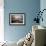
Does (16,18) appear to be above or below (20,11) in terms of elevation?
below

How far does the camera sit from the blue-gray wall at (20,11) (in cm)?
586

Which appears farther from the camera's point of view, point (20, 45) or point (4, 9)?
point (4, 9)

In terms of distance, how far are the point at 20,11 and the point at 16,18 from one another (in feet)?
1.13

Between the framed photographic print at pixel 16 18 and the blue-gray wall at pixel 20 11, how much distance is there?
13 cm

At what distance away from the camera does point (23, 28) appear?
5.92 m

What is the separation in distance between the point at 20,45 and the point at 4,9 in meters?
2.33

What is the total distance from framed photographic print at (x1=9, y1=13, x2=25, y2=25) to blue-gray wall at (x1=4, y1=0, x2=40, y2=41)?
0.42 feet

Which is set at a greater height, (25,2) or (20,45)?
(25,2)

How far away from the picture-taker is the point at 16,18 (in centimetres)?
589

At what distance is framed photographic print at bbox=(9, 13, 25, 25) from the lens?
588 centimetres

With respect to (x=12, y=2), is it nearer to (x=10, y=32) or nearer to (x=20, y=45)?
(x=10, y=32)

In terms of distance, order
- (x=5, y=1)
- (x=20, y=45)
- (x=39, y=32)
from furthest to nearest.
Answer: (x=5, y=1) → (x=20, y=45) → (x=39, y=32)

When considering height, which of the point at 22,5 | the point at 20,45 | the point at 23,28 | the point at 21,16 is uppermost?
the point at 22,5

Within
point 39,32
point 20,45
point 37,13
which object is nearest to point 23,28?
point 37,13
